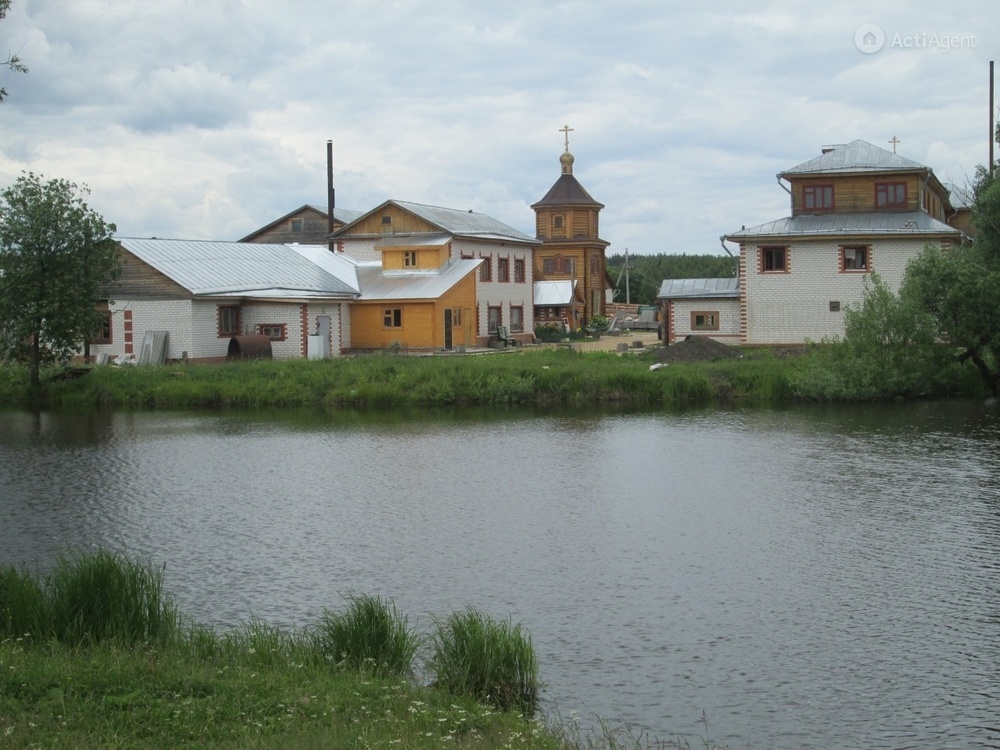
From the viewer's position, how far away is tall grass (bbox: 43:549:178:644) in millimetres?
11742

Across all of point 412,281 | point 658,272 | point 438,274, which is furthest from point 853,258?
point 658,272

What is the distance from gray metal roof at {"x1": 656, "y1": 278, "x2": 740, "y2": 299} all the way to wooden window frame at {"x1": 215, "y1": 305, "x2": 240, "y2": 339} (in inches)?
684

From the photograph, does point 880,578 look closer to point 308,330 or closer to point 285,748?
point 285,748

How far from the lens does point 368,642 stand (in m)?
11.5

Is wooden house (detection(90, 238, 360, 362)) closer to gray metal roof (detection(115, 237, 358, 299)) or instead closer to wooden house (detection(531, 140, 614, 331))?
gray metal roof (detection(115, 237, 358, 299))

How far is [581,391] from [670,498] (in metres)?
16.4

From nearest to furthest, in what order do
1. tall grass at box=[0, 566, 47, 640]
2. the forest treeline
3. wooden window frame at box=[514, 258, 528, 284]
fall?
tall grass at box=[0, 566, 47, 640] < wooden window frame at box=[514, 258, 528, 284] < the forest treeline

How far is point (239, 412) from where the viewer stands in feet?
122

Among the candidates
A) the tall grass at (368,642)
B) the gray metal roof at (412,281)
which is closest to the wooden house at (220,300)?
the gray metal roof at (412,281)

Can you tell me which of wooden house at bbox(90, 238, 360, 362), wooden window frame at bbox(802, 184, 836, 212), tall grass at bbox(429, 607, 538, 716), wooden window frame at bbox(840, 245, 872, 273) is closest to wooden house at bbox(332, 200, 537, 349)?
wooden house at bbox(90, 238, 360, 362)

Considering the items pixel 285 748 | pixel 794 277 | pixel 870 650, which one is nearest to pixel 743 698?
pixel 870 650

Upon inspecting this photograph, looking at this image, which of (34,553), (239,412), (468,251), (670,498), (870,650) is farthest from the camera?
(468,251)

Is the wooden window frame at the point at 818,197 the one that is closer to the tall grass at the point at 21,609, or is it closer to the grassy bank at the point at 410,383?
the grassy bank at the point at 410,383

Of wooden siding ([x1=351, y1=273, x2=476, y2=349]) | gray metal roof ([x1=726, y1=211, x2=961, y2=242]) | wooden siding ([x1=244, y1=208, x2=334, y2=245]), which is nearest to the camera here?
gray metal roof ([x1=726, y1=211, x2=961, y2=242])
